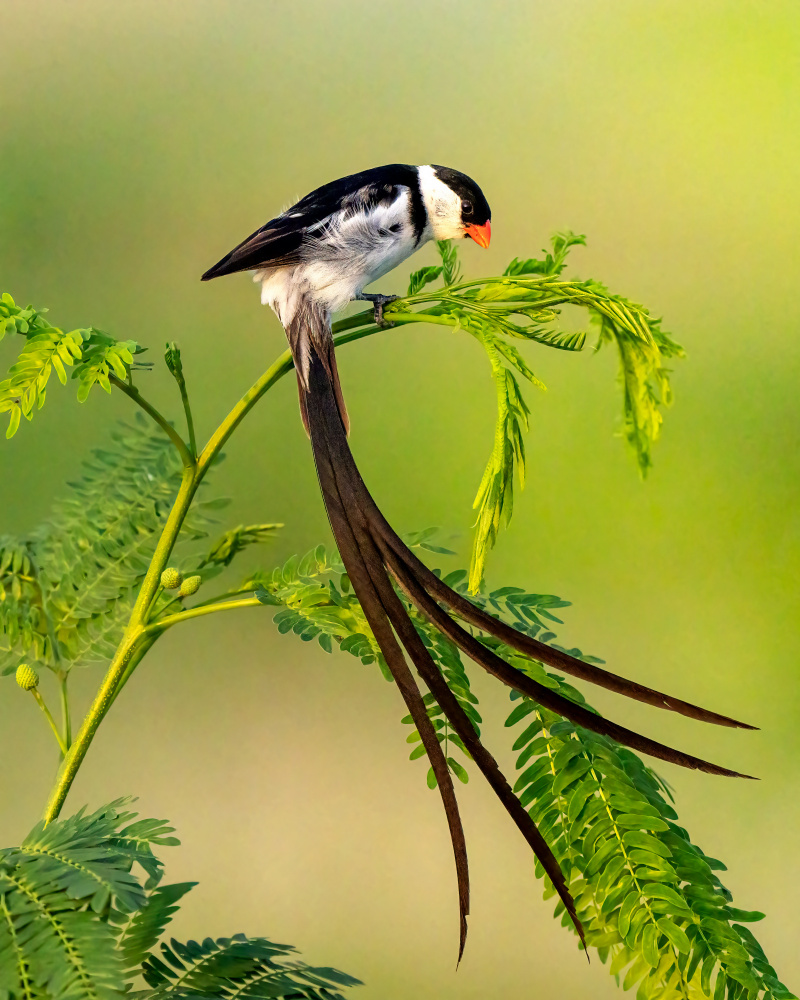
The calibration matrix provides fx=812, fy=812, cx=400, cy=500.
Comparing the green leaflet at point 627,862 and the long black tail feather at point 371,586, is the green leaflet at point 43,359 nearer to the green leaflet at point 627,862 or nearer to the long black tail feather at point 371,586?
the long black tail feather at point 371,586

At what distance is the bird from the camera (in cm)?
61

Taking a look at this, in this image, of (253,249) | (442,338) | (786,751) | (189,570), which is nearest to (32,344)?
(253,249)

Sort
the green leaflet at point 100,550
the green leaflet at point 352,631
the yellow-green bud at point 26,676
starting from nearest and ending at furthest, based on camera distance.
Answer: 1. the green leaflet at point 352,631
2. the yellow-green bud at point 26,676
3. the green leaflet at point 100,550

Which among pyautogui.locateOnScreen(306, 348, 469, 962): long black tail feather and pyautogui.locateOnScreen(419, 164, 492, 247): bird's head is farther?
pyautogui.locateOnScreen(419, 164, 492, 247): bird's head

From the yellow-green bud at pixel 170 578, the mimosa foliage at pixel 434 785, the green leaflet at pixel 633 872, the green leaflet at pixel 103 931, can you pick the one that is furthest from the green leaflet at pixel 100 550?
the green leaflet at pixel 633 872

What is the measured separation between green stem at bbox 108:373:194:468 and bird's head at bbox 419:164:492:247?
1.24 ft

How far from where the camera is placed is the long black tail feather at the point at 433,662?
607mm

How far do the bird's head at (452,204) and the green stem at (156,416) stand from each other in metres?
0.38

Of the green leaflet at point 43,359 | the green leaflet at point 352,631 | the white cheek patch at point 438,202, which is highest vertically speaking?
the white cheek patch at point 438,202

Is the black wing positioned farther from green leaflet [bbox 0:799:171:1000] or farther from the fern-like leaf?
the fern-like leaf

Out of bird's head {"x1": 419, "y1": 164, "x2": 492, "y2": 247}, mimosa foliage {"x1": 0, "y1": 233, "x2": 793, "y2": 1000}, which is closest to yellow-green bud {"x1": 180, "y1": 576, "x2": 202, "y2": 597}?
mimosa foliage {"x1": 0, "y1": 233, "x2": 793, "y2": 1000}

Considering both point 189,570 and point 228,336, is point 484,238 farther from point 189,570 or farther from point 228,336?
point 228,336

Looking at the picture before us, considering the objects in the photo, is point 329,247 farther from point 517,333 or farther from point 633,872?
point 633,872

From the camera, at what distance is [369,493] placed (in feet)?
2.31
